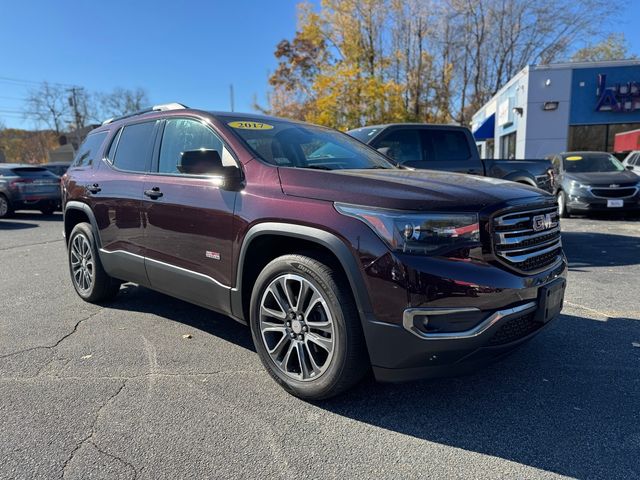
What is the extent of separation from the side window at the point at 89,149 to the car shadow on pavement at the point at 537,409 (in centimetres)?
368

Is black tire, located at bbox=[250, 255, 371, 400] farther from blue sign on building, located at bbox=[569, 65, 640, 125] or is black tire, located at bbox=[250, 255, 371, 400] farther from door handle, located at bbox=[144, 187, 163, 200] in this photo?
blue sign on building, located at bbox=[569, 65, 640, 125]

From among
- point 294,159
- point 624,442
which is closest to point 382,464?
point 624,442

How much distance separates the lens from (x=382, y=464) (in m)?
2.30

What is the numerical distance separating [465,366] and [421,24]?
31.1 metres

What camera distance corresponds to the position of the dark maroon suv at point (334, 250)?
241 cm

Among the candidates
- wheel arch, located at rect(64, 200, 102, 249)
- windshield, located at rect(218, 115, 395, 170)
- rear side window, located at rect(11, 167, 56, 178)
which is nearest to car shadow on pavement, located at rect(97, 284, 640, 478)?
windshield, located at rect(218, 115, 395, 170)

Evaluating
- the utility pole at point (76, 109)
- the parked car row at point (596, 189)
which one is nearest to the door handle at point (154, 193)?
the parked car row at point (596, 189)

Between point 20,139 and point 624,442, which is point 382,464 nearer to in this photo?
point 624,442

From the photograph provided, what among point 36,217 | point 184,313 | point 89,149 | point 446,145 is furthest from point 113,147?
point 36,217

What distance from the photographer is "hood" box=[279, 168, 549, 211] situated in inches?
97.6

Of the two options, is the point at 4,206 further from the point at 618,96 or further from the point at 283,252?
the point at 618,96

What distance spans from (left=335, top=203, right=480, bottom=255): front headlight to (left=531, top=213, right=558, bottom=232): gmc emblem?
533mm

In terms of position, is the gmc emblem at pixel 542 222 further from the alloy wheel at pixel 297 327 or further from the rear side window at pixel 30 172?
the rear side window at pixel 30 172

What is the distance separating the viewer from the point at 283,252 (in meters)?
3.08
